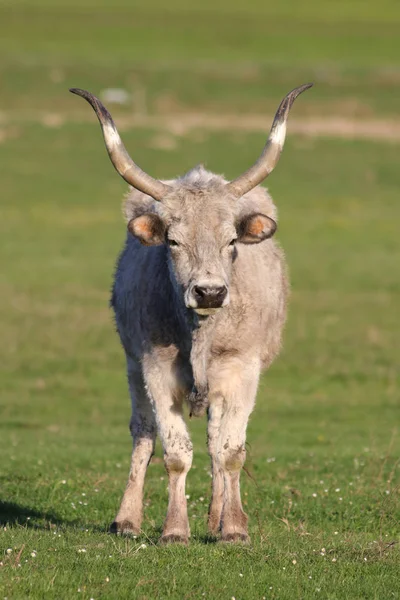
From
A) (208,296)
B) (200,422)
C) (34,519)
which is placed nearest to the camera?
(208,296)

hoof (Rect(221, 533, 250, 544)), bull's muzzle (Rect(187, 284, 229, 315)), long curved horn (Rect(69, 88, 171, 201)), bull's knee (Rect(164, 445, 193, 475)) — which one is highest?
long curved horn (Rect(69, 88, 171, 201))

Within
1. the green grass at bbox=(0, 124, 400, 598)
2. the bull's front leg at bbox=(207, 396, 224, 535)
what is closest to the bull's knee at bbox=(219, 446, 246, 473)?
the green grass at bbox=(0, 124, 400, 598)

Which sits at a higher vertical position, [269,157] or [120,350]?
[269,157]

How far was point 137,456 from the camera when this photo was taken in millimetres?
11836

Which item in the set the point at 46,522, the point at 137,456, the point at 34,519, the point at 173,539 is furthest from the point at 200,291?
the point at 34,519

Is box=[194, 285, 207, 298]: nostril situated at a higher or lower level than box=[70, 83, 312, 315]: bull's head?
lower

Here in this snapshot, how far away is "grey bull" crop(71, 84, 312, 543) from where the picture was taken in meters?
9.97

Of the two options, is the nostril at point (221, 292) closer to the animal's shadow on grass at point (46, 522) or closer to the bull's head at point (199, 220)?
the bull's head at point (199, 220)

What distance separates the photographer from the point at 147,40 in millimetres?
76500

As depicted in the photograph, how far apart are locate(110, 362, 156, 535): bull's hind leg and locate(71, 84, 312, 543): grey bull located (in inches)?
5.2

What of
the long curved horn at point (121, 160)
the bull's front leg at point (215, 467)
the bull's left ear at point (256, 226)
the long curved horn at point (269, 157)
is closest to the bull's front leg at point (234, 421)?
the bull's front leg at point (215, 467)

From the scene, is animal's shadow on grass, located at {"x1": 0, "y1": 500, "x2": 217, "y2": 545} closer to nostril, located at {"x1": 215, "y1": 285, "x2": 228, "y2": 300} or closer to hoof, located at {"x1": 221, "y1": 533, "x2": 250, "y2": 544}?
hoof, located at {"x1": 221, "y1": 533, "x2": 250, "y2": 544}

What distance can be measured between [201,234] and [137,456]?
9.24 ft

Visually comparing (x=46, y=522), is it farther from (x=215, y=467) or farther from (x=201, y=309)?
(x=201, y=309)
